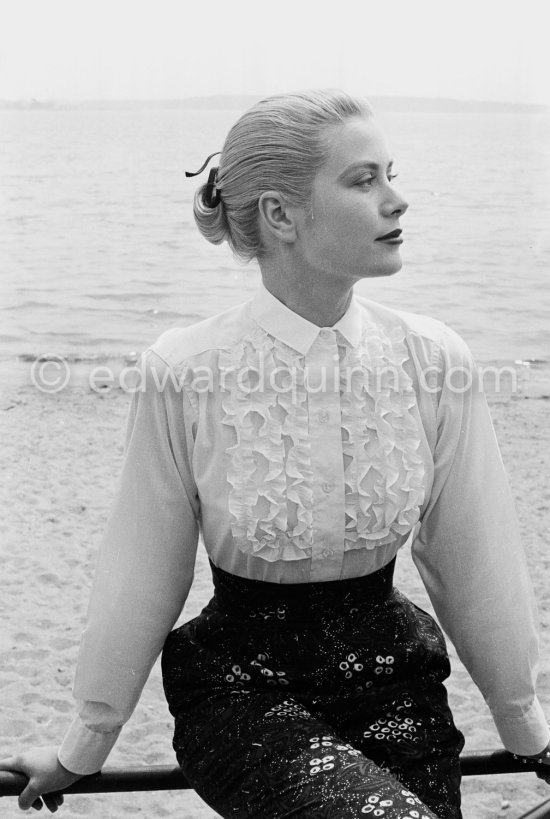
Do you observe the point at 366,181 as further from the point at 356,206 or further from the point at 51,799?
the point at 51,799

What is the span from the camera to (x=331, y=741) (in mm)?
1314

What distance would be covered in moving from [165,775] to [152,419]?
0.49 m

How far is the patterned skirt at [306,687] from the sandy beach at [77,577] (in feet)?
5.16

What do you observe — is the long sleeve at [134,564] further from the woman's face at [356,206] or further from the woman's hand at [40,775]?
the woman's face at [356,206]

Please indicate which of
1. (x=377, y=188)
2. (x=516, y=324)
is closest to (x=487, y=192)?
(x=516, y=324)

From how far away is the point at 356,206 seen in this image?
4.57ft

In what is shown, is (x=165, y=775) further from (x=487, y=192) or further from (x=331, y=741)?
(x=487, y=192)

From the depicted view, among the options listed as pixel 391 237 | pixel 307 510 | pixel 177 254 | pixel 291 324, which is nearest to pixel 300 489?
pixel 307 510

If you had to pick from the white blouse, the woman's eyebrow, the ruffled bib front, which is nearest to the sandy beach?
the white blouse

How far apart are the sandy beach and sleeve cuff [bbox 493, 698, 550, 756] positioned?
1.51 meters

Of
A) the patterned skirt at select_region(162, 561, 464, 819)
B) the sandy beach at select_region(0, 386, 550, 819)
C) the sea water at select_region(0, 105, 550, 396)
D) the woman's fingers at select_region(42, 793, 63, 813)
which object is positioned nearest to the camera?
the patterned skirt at select_region(162, 561, 464, 819)

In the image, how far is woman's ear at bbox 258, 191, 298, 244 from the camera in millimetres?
1432

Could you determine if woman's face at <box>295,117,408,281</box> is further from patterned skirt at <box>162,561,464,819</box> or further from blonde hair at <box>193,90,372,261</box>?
patterned skirt at <box>162,561,464,819</box>

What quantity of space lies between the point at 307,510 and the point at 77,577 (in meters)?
3.13
